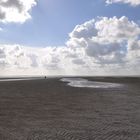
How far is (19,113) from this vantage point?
1861 cm

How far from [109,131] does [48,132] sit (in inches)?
122

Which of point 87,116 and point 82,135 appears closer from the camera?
point 82,135

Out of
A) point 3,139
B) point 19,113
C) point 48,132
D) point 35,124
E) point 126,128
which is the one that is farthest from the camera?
point 19,113

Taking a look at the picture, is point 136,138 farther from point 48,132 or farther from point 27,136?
point 27,136

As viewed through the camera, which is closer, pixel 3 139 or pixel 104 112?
pixel 3 139

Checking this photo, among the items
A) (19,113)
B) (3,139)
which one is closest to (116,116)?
(19,113)

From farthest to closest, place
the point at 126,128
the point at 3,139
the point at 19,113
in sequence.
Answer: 1. the point at 19,113
2. the point at 126,128
3. the point at 3,139

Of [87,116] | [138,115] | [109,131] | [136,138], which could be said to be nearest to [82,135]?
[109,131]

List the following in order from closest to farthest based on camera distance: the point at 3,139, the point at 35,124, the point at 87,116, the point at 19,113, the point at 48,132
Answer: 1. the point at 3,139
2. the point at 48,132
3. the point at 35,124
4. the point at 87,116
5. the point at 19,113

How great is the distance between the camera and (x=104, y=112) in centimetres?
1902

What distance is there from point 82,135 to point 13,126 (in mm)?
4297

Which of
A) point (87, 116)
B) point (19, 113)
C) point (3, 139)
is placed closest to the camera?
point (3, 139)

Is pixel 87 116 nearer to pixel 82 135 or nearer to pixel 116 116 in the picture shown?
pixel 116 116

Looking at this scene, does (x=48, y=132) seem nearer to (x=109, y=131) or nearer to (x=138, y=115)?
(x=109, y=131)
